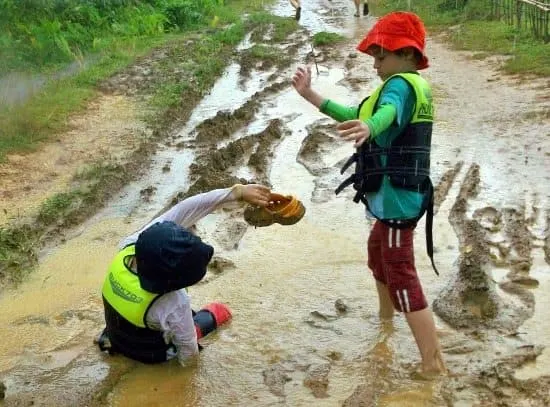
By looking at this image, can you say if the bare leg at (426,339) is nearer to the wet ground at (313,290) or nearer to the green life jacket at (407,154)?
the wet ground at (313,290)

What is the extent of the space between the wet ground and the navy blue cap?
0.57m

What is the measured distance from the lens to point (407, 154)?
3.20m

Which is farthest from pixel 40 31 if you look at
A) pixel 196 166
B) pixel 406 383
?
pixel 406 383

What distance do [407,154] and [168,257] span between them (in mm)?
1156

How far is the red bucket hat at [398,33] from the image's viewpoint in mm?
→ 3105

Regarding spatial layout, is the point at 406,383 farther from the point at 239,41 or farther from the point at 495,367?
the point at 239,41

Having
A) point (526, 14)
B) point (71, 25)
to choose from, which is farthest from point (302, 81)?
point (526, 14)

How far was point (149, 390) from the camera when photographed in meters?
3.47

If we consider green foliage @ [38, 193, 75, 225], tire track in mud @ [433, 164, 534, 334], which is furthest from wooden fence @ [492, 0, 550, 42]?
green foliage @ [38, 193, 75, 225]

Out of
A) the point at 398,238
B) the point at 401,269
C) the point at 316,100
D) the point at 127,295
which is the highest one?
the point at 316,100

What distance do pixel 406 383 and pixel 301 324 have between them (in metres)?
0.78

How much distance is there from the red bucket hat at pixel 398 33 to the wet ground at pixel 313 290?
5.16 ft

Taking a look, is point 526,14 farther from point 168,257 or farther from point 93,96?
point 168,257

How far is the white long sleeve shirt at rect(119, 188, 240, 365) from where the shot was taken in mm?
3426
